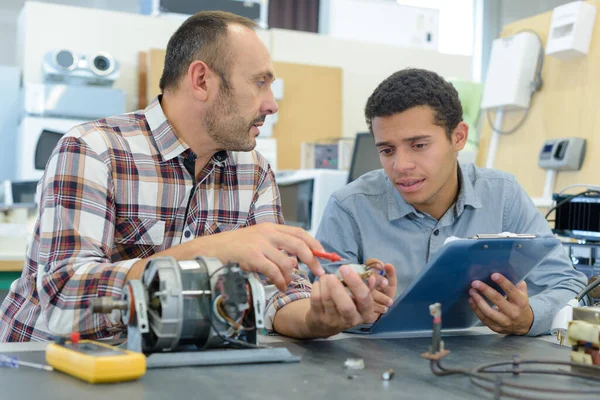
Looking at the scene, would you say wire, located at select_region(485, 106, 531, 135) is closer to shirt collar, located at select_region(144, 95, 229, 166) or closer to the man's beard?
the man's beard

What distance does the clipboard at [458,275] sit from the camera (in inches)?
37.8

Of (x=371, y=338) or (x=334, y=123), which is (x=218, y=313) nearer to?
(x=371, y=338)

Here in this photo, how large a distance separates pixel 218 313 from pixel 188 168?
534mm

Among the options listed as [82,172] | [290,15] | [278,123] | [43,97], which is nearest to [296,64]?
[278,123]

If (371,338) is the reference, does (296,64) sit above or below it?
above

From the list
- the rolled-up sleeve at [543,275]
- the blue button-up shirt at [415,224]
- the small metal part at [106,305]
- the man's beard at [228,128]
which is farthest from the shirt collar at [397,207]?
the small metal part at [106,305]

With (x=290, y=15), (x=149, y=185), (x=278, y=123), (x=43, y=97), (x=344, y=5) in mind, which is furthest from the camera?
(x=290, y=15)

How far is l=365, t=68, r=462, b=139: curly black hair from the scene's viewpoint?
4.72ft

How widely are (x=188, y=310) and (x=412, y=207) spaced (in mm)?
782

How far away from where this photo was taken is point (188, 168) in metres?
1.31

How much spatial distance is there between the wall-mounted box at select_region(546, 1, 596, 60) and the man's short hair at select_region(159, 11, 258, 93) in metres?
1.57

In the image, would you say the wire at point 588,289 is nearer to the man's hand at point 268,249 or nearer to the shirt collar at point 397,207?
the shirt collar at point 397,207

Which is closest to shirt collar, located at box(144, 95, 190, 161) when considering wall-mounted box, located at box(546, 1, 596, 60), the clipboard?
the clipboard

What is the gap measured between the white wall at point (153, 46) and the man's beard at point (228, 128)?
8.53ft
